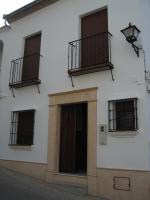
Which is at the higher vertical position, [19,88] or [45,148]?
[19,88]

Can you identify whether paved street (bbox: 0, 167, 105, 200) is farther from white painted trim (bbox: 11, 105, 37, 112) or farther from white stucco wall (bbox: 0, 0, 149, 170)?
white painted trim (bbox: 11, 105, 37, 112)

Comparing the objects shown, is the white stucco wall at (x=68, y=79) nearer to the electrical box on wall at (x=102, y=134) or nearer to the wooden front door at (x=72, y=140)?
the electrical box on wall at (x=102, y=134)

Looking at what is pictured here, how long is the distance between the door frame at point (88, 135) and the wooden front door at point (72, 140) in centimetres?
17

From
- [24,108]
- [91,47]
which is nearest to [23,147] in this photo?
[24,108]

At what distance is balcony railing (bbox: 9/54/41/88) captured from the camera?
1009 cm

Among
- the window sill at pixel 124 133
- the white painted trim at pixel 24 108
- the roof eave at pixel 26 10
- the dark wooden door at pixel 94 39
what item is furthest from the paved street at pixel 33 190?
the roof eave at pixel 26 10

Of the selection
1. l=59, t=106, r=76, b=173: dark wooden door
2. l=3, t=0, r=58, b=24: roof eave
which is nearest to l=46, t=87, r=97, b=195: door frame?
l=59, t=106, r=76, b=173: dark wooden door

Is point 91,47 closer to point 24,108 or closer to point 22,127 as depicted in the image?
point 24,108

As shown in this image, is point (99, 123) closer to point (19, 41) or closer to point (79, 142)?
point (79, 142)

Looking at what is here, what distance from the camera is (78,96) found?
28.5 ft

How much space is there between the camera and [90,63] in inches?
343

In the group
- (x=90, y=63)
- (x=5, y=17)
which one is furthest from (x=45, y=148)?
(x=5, y=17)

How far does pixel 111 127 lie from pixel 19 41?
545 cm

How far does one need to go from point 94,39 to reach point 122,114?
2.52 metres
